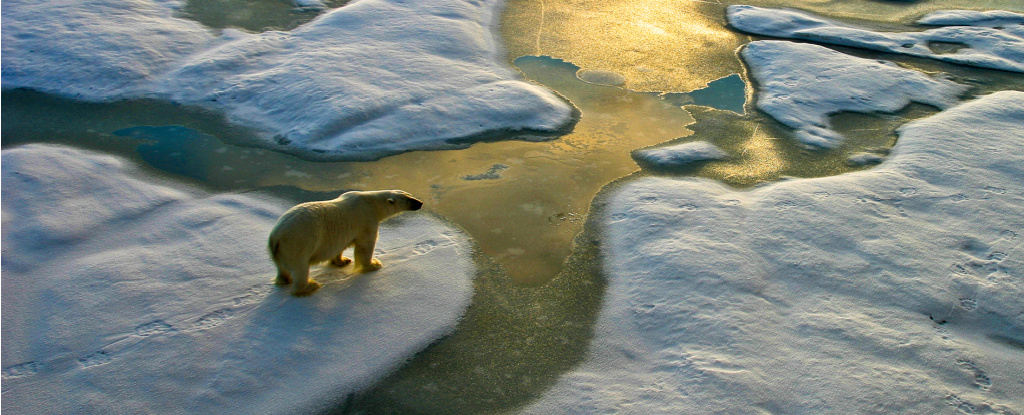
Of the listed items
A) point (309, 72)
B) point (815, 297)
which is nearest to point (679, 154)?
point (815, 297)

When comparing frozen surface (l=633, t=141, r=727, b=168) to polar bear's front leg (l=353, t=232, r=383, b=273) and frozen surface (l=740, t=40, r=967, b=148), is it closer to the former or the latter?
frozen surface (l=740, t=40, r=967, b=148)

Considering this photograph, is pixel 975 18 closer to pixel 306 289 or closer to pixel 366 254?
pixel 366 254

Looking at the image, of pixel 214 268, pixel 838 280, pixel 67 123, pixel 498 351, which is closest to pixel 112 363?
pixel 214 268

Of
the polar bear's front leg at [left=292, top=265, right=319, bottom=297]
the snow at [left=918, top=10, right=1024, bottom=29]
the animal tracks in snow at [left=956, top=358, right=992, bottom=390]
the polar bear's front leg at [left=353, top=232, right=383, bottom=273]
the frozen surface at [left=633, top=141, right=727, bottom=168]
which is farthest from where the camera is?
the snow at [left=918, top=10, right=1024, bottom=29]

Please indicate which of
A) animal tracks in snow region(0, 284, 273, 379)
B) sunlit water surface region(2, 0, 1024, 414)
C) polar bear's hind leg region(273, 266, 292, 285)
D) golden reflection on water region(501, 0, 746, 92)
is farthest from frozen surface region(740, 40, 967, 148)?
animal tracks in snow region(0, 284, 273, 379)

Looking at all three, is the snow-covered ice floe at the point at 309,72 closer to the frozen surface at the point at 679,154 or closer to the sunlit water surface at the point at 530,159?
the sunlit water surface at the point at 530,159

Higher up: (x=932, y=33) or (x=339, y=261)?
(x=932, y=33)

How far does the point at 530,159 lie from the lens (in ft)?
20.9

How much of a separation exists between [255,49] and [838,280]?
7493 millimetres

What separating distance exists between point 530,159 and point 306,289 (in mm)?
2924

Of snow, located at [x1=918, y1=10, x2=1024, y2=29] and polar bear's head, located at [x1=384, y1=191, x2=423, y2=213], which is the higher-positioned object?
snow, located at [x1=918, y1=10, x2=1024, y2=29]

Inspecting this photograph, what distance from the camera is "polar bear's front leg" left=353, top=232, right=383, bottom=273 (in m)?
4.41

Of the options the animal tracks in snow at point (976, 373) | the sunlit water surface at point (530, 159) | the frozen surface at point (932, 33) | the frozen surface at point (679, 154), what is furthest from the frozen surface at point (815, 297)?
the frozen surface at point (932, 33)

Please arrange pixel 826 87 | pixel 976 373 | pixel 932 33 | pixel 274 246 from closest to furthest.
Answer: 1. pixel 976 373
2. pixel 274 246
3. pixel 826 87
4. pixel 932 33
